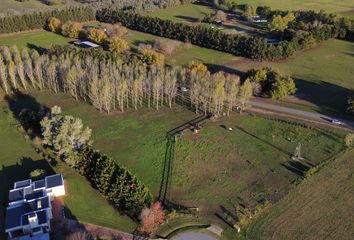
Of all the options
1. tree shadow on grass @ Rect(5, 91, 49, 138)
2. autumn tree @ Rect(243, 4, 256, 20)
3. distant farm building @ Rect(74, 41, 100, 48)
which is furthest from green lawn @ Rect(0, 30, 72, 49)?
autumn tree @ Rect(243, 4, 256, 20)

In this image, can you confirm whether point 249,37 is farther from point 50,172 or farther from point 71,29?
point 50,172

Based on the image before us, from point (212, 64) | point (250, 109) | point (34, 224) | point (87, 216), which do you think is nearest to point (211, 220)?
point (87, 216)

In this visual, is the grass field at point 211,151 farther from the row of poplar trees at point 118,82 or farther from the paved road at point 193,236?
the paved road at point 193,236

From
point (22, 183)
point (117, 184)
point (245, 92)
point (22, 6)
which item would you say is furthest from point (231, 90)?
point (22, 6)

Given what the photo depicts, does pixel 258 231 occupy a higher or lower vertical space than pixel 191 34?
lower

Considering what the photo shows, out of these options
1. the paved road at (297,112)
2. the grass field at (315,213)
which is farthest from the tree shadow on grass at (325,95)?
the grass field at (315,213)

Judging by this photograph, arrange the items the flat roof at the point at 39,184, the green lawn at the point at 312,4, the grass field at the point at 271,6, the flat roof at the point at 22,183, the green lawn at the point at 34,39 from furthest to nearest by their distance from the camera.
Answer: the green lawn at the point at 312,4 < the grass field at the point at 271,6 < the green lawn at the point at 34,39 < the flat roof at the point at 22,183 < the flat roof at the point at 39,184

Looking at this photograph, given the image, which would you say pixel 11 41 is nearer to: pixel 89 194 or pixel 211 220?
pixel 89 194
